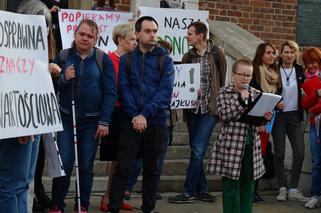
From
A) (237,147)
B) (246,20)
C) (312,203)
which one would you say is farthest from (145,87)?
(246,20)

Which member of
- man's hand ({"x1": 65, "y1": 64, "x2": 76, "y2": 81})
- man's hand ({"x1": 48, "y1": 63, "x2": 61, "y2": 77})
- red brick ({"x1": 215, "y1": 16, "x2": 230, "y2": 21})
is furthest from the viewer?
red brick ({"x1": 215, "y1": 16, "x2": 230, "y2": 21})

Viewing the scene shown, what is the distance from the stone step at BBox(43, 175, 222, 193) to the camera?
7.02 m

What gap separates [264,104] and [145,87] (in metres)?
1.08

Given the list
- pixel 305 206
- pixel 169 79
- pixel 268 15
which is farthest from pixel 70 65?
pixel 268 15

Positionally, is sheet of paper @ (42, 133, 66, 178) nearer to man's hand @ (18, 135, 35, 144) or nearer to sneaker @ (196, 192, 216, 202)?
man's hand @ (18, 135, 35, 144)

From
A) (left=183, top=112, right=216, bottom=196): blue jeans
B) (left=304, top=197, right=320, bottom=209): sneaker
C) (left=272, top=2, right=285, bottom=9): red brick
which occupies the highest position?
(left=272, top=2, right=285, bottom=9): red brick

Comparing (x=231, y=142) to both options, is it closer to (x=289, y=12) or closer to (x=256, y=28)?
(x=256, y=28)

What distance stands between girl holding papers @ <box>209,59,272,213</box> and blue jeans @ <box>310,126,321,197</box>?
168cm

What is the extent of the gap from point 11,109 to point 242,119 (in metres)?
2.27

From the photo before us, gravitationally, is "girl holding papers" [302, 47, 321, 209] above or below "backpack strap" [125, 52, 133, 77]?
below

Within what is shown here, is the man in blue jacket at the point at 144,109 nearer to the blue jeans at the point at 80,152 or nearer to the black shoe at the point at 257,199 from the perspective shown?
the blue jeans at the point at 80,152

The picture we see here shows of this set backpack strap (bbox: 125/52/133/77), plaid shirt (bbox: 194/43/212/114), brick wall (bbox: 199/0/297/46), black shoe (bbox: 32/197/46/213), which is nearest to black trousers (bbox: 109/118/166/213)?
backpack strap (bbox: 125/52/133/77)

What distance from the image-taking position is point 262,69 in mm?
7168

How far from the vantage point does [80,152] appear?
5.75 metres
